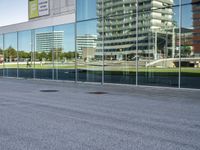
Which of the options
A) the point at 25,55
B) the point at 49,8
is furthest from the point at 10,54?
the point at 49,8

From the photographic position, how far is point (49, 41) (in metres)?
29.0

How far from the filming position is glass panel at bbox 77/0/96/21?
2405 centimetres

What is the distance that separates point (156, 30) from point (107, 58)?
3678 millimetres

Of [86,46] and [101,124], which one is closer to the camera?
[101,124]

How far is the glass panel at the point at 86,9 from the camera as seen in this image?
2405 cm

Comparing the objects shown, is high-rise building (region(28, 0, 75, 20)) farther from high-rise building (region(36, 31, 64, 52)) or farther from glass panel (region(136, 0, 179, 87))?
glass panel (region(136, 0, 179, 87))

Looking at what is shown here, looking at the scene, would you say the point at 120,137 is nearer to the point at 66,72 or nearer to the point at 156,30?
the point at 156,30

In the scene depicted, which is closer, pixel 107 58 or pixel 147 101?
pixel 147 101

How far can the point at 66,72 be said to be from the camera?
27.4 meters

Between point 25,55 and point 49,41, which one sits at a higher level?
point 49,41

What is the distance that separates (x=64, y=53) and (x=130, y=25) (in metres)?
7.31

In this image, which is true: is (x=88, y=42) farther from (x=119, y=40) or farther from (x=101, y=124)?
(x=101, y=124)

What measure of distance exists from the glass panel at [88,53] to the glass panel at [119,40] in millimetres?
633

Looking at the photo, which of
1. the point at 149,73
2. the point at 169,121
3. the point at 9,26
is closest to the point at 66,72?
the point at 149,73
